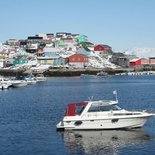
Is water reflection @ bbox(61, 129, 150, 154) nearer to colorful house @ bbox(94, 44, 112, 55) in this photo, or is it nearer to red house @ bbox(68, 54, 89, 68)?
red house @ bbox(68, 54, 89, 68)

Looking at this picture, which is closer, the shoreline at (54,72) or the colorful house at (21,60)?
the shoreline at (54,72)

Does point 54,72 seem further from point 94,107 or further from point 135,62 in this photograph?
point 94,107

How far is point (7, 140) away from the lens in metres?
24.0

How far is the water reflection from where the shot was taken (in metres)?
21.7

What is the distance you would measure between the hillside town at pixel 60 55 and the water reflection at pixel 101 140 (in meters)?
98.6

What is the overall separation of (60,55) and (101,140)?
11110cm

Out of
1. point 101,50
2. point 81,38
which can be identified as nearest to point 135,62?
point 101,50

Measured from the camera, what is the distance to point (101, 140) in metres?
23.7

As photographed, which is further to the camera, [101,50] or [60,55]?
[101,50]

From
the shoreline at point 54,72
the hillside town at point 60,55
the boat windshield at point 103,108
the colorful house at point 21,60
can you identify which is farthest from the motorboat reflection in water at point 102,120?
the colorful house at point 21,60

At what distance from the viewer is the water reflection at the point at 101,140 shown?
2173 centimetres

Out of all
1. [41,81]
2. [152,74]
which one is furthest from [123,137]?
[152,74]

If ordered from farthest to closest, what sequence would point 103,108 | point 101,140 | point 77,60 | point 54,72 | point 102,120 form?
point 77,60, point 54,72, point 103,108, point 102,120, point 101,140

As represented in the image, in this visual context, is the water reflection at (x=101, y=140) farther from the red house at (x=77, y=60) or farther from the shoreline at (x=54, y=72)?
the red house at (x=77, y=60)
